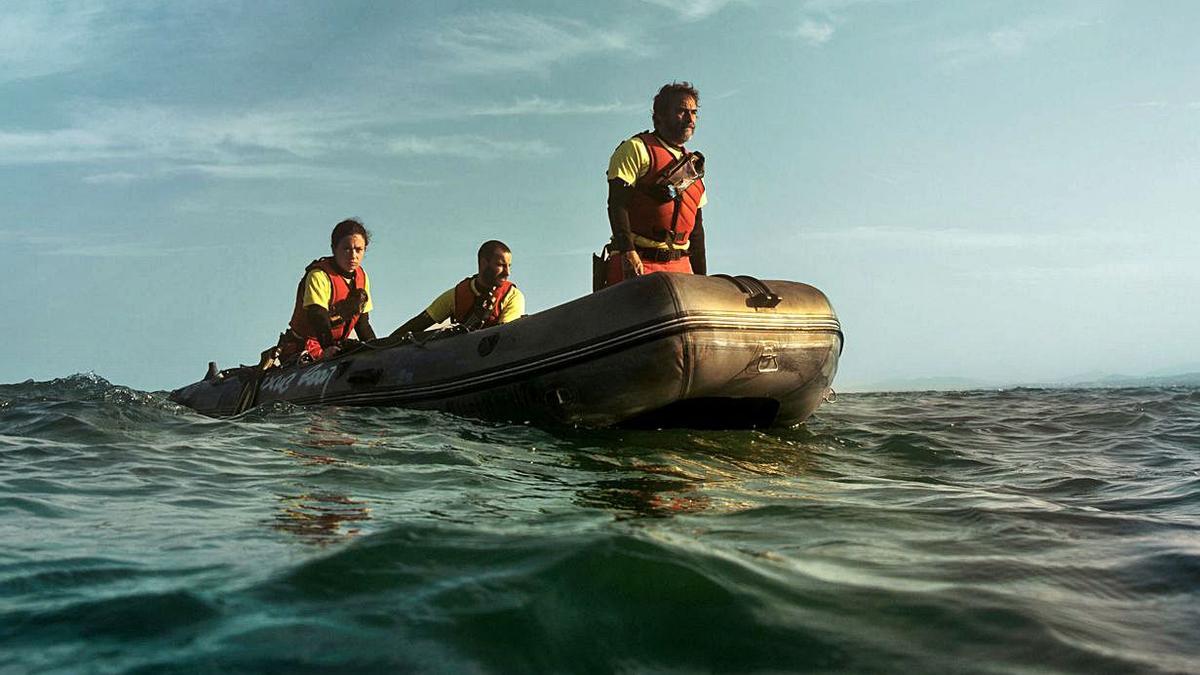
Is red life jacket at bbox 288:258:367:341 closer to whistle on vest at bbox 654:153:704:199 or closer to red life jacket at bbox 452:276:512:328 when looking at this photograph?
red life jacket at bbox 452:276:512:328

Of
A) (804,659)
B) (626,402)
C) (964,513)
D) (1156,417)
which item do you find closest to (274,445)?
(626,402)

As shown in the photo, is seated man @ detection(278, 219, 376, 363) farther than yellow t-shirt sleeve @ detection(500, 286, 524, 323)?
Yes

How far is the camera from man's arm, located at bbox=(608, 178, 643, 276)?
639 centimetres

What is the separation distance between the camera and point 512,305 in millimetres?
8438

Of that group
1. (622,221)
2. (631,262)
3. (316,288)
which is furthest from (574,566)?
(316,288)

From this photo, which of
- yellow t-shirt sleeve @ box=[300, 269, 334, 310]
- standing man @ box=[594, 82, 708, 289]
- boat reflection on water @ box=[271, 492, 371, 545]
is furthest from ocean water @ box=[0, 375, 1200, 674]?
yellow t-shirt sleeve @ box=[300, 269, 334, 310]

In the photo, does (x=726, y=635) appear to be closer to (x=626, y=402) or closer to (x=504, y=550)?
(x=504, y=550)

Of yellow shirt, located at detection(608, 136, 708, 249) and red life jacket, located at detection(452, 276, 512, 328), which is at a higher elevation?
yellow shirt, located at detection(608, 136, 708, 249)

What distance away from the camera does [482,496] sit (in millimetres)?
3238

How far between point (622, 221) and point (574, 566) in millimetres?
4601

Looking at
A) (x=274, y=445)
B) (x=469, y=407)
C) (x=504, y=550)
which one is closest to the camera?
(x=504, y=550)

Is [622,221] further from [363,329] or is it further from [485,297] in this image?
[363,329]

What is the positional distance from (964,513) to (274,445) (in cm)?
380

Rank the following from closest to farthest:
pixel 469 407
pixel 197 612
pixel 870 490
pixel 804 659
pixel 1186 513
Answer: pixel 804 659, pixel 197 612, pixel 1186 513, pixel 870 490, pixel 469 407
